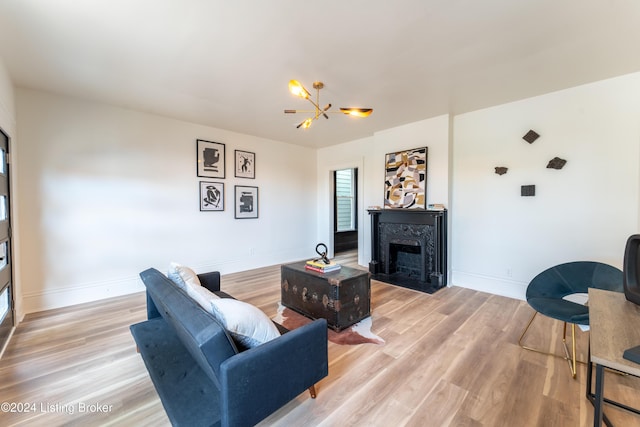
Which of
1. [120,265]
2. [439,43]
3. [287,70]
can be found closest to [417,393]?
[439,43]

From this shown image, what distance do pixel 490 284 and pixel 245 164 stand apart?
457cm

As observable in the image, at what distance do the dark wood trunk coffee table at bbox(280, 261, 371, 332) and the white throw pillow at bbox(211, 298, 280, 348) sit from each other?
49.4 inches

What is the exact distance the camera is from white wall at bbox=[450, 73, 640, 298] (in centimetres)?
291

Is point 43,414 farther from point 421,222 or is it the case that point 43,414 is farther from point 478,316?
point 421,222

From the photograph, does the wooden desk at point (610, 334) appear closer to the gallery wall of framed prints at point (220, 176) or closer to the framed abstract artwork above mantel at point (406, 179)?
the framed abstract artwork above mantel at point (406, 179)

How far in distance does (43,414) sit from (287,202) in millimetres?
4628

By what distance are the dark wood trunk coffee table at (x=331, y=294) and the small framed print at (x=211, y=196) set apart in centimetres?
228

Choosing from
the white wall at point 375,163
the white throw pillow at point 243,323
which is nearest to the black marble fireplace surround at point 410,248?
the white wall at point 375,163

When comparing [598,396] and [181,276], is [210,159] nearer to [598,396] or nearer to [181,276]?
[181,276]

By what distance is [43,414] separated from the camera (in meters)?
1.65

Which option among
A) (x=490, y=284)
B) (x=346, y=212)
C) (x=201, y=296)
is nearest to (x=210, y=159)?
(x=201, y=296)

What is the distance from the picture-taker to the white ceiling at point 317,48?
1901 millimetres

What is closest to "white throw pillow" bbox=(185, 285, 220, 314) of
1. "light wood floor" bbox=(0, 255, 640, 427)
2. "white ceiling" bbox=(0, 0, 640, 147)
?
"light wood floor" bbox=(0, 255, 640, 427)

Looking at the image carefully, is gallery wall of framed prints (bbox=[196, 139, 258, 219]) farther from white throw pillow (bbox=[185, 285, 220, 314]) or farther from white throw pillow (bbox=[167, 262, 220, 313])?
white throw pillow (bbox=[185, 285, 220, 314])
